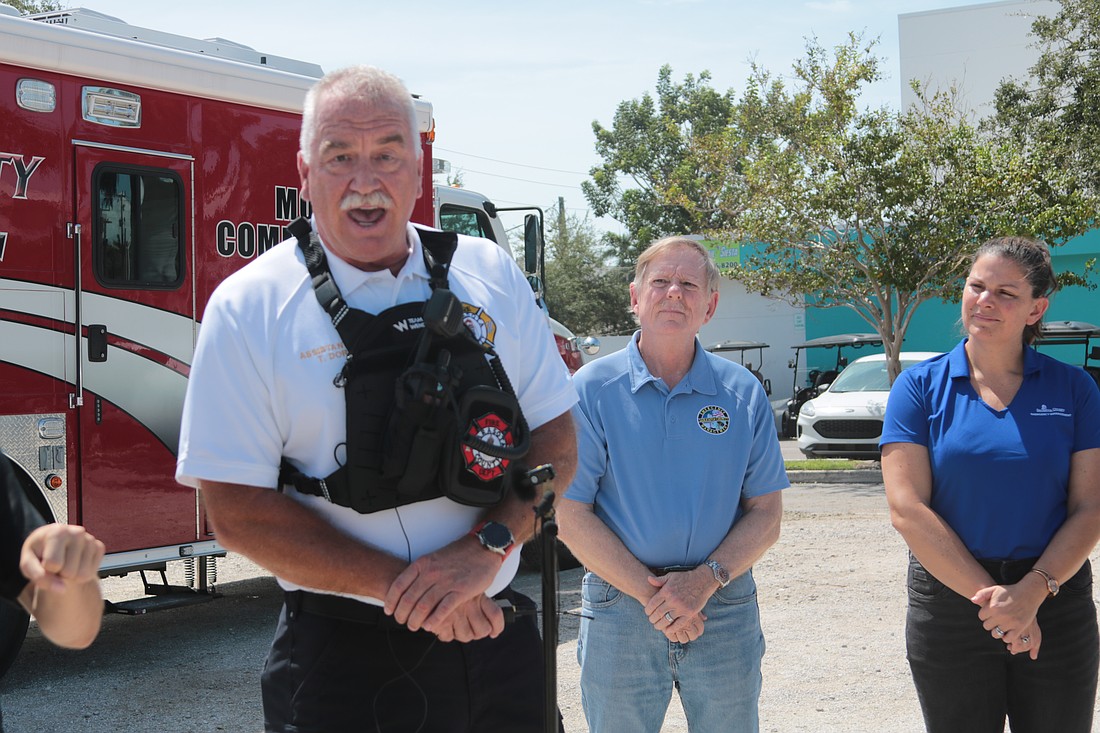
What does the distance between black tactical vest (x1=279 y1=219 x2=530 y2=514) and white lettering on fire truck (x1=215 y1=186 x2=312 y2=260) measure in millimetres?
5111

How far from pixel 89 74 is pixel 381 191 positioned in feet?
16.7

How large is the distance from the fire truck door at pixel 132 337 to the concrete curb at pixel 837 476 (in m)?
11.2

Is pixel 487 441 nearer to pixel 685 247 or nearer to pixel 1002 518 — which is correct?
pixel 685 247

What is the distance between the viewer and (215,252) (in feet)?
24.1

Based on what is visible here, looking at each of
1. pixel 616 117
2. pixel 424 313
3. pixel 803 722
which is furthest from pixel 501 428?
pixel 616 117

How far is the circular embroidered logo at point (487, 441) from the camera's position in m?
2.34

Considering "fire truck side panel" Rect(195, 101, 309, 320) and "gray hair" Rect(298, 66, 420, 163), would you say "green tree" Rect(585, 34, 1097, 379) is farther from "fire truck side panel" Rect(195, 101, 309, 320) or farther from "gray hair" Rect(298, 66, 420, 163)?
"gray hair" Rect(298, 66, 420, 163)

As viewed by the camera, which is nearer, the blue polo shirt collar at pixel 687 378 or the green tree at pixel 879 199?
the blue polo shirt collar at pixel 687 378

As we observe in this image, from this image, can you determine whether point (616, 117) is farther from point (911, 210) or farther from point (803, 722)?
point (803, 722)

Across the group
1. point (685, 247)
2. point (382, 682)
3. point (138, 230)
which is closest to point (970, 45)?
point (138, 230)

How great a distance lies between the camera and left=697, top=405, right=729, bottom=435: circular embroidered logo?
140 inches

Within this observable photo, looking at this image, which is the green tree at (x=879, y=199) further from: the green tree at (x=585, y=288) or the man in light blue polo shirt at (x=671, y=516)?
the green tree at (x=585, y=288)

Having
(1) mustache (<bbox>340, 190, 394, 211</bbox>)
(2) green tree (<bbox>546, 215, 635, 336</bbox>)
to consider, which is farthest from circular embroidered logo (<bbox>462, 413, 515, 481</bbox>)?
(2) green tree (<bbox>546, 215, 635, 336</bbox>)

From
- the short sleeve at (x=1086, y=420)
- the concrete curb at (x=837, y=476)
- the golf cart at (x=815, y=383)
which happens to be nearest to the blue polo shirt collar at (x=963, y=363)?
the short sleeve at (x=1086, y=420)
